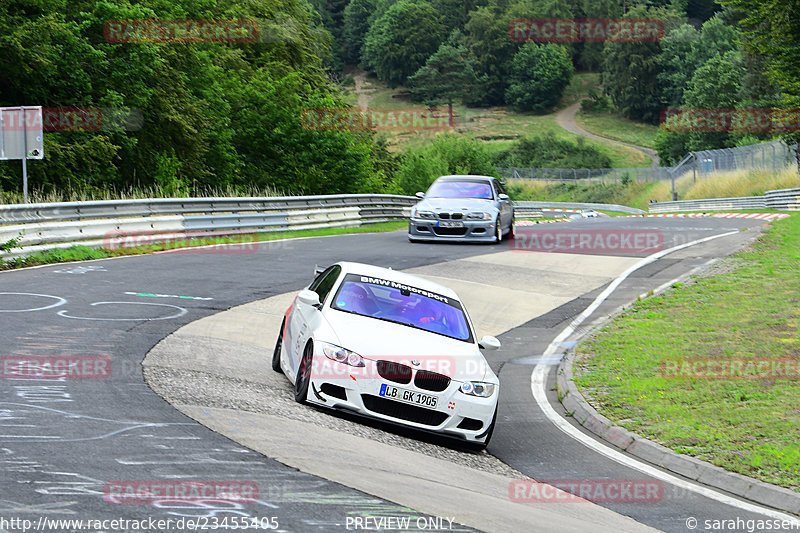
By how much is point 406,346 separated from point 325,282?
1950 millimetres

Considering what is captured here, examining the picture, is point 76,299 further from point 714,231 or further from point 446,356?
point 714,231

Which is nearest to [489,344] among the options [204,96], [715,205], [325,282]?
[325,282]

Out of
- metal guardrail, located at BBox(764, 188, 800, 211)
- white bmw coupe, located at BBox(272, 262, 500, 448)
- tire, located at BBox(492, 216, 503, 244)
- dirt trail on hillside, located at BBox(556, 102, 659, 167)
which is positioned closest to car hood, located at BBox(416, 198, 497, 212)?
tire, located at BBox(492, 216, 503, 244)

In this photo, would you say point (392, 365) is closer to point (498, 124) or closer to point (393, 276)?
point (393, 276)

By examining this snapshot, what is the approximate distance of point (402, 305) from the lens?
9.71 meters

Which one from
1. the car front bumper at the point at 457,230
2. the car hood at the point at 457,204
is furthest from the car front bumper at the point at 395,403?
the car hood at the point at 457,204

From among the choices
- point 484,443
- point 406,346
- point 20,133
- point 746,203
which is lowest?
point 746,203

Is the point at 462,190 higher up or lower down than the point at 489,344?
higher up

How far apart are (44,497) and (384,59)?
6882 inches

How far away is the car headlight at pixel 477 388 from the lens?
8578mm

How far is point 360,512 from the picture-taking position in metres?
5.68

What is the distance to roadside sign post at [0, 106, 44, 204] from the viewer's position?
60.1ft

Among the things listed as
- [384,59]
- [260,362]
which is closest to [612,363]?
[260,362]

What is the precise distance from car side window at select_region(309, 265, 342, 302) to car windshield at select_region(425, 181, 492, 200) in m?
14.2
